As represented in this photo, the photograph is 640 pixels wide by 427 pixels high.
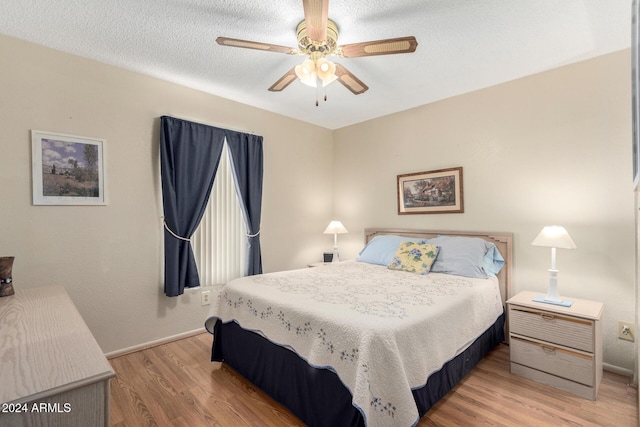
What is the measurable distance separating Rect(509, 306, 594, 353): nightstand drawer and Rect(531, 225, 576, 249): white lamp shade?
0.50m

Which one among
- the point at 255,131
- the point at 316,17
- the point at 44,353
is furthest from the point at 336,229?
the point at 44,353

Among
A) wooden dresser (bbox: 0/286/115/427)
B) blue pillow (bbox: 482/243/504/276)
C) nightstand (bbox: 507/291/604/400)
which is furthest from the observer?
blue pillow (bbox: 482/243/504/276)

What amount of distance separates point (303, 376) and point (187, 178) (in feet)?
7.05

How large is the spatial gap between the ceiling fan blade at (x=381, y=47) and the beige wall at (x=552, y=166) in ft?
5.23

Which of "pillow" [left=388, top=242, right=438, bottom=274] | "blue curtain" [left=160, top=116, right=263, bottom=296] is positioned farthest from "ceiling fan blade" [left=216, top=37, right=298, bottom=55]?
"pillow" [left=388, top=242, right=438, bottom=274]

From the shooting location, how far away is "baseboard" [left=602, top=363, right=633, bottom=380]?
2.24 meters

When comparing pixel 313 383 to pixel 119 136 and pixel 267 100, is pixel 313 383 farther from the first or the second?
pixel 267 100

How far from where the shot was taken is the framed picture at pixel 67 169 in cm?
228

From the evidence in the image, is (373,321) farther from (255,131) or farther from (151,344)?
(255,131)

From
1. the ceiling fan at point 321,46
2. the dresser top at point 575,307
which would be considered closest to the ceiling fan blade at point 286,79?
the ceiling fan at point 321,46

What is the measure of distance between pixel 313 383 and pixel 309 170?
9.83 ft

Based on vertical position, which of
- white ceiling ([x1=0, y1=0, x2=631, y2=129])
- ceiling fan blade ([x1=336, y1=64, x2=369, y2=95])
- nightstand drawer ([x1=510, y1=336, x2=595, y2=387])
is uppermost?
white ceiling ([x1=0, y1=0, x2=631, y2=129])

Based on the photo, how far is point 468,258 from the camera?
8.95ft

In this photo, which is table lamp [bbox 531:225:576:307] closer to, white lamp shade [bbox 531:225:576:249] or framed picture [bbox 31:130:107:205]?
white lamp shade [bbox 531:225:576:249]
